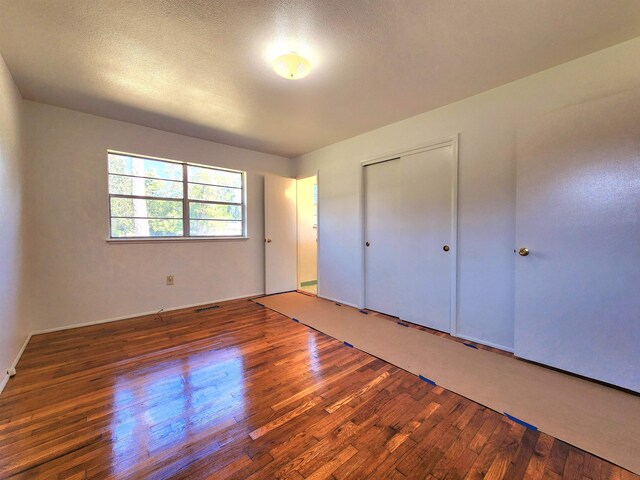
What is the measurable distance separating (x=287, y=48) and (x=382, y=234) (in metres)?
2.34

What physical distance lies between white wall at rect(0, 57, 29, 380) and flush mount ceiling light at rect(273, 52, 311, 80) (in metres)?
2.08

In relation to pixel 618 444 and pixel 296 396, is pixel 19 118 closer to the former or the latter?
pixel 296 396

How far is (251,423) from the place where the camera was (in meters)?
1.51

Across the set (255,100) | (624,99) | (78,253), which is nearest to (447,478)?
(624,99)

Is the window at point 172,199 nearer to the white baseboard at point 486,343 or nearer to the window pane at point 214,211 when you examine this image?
the window pane at point 214,211

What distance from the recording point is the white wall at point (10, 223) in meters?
1.94

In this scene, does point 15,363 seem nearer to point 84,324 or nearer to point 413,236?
point 84,324

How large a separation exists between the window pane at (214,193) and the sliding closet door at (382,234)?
2.16 metres

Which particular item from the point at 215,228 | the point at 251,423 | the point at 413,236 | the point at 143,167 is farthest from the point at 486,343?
the point at 143,167

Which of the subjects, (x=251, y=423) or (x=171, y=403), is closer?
(x=251, y=423)

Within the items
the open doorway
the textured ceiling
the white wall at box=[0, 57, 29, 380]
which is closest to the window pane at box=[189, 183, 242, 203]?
the open doorway

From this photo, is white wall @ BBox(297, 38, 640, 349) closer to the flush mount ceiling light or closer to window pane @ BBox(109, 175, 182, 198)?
the flush mount ceiling light

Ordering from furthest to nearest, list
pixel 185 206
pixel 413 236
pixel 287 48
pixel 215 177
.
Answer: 1. pixel 215 177
2. pixel 185 206
3. pixel 413 236
4. pixel 287 48

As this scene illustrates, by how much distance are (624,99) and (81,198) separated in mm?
5011
